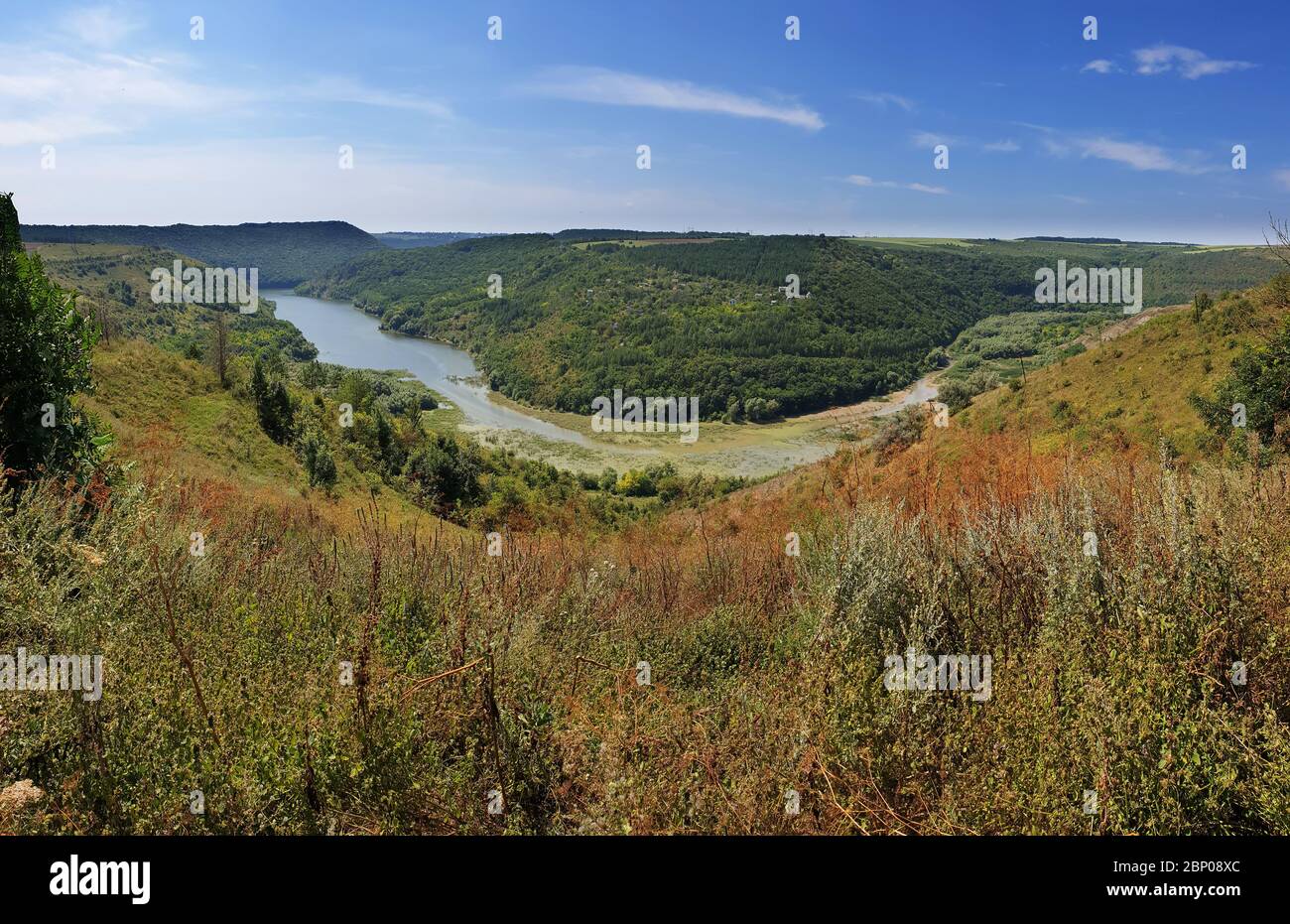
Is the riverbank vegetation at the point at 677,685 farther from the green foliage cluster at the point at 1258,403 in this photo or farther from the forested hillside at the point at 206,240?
the forested hillside at the point at 206,240

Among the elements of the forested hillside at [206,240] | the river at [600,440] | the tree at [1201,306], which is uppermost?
the forested hillside at [206,240]

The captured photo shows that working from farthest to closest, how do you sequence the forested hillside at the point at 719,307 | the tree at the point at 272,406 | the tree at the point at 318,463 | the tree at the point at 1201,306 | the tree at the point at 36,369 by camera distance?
the forested hillside at the point at 719,307, the tree at the point at 272,406, the tree at the point at 1201,306, the tree at the point at 318,463, the tree at the point at 36,369

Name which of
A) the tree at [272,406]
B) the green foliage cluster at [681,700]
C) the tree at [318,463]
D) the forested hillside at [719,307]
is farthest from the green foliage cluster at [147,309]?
the green foliage cluster at [681,700]

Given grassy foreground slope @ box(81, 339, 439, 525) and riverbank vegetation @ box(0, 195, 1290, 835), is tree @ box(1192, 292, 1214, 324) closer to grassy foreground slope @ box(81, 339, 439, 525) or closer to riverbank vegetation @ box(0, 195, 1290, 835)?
riverbank vegetation @ box(0, 195, 1290, 835)

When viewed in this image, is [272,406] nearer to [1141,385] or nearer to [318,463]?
[318,463]

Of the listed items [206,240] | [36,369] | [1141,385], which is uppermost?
[206,240]

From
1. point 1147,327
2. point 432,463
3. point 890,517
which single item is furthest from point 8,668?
point 1147,327

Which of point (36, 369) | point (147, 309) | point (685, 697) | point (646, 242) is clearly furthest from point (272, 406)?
point (646, 242)
